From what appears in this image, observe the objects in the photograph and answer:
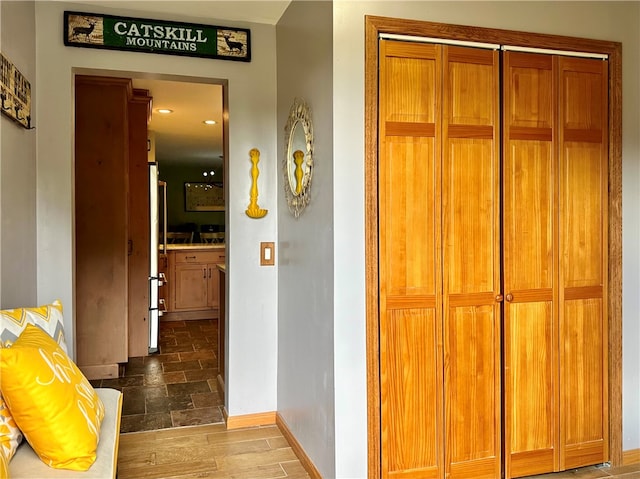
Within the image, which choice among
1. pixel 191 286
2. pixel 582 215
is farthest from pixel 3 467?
pixel 191 286

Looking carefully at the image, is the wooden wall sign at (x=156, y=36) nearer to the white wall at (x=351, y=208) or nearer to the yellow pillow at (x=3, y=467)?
the white wall at (x=351, y=208)

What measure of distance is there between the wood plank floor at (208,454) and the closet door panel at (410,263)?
0.64 meters

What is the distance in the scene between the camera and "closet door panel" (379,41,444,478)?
2311mm

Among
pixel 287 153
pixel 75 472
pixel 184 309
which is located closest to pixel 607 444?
pixel 287 153

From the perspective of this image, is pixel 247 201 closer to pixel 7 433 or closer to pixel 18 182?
pixel 18 182

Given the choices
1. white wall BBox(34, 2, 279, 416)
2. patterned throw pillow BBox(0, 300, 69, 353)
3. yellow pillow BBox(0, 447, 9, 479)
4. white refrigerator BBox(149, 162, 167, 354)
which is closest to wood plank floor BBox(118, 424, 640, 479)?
white wall BBox(34, 2, 279, 416)

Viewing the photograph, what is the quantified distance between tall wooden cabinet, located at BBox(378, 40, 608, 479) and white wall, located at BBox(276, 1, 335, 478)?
0.81 ft

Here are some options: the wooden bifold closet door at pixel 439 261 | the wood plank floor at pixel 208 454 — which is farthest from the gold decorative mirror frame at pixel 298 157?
the wood plank floor at pixel 208 454

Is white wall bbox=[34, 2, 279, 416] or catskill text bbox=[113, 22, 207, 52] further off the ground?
catskill text bbox=[113, 22, 207, 52]

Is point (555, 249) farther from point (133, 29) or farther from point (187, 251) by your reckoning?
point (187, 251)

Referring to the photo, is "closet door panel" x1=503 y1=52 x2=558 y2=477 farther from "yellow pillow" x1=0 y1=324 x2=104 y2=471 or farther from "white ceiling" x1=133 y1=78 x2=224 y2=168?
"white ceiling" x1=133 y1=78 x2=224 y2=168

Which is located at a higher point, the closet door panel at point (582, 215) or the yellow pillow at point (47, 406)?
the closet door panel at point (582, 215)

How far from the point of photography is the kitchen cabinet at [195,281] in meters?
6.90

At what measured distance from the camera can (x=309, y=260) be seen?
2611mm
